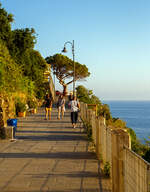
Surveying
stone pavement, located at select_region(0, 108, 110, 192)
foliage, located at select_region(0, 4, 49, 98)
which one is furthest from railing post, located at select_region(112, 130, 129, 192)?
foliage, located at select_region(0, 4, 49, 98)

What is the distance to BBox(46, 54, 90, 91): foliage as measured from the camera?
52.0 metres

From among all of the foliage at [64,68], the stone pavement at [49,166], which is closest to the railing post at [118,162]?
the stone pavement at [49,166]

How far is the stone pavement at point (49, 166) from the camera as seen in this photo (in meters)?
5.19

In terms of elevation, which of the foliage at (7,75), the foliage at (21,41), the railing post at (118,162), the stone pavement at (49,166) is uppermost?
the foliage at (21,41)

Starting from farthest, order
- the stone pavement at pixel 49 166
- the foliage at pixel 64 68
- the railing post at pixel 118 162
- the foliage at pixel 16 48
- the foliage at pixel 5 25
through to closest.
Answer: the foliage at pixel 64 68 → the foliage at pixel 5 25 → the foliage at pixel 16 48 → the stone pavement at pixel 49 166 → the railing post at pixel 118 162

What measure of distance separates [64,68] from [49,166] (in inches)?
1838

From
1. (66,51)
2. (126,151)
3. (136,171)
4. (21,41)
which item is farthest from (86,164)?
(66,51)

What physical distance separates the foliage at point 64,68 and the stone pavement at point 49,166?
41739 millimetres

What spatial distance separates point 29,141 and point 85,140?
80.5 inches

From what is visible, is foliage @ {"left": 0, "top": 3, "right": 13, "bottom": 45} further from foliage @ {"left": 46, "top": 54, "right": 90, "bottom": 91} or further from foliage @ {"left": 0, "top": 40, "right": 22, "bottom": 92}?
foliage @ {"left": 46, "top": 54, "right": 90, "bottom": 91}

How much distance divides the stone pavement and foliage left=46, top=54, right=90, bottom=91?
41739 mm

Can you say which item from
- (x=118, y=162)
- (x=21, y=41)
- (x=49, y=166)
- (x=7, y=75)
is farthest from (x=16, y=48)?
(x=118, y=162)

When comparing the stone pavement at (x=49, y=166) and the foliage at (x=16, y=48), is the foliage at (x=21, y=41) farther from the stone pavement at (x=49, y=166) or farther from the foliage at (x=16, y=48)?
the stone pavement at (x=49, y=166)

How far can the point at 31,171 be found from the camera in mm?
6234
